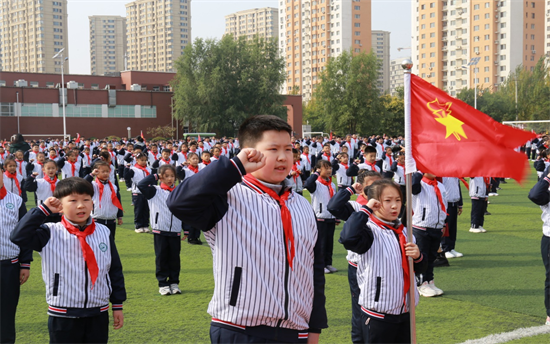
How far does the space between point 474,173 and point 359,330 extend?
66.9 inches

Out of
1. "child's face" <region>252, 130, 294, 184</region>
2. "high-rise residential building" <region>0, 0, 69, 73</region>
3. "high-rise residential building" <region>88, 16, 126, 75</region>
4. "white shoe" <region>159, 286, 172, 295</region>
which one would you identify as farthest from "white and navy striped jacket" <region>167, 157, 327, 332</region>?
"high-rise residential building" <region>88, 16, 126, 75</region>

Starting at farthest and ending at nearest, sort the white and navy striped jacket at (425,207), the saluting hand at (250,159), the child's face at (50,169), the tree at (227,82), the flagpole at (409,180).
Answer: the tree at (227,82)
the child's face at (50,169)
the white and navy striped jacket at (425,207)
the flagpole at (409,180)
the saluting hand at (250,159)

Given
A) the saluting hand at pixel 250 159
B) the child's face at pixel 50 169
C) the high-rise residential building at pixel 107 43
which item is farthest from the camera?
the high-rise residential building at pixel 107 43

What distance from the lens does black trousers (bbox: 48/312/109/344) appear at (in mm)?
3832

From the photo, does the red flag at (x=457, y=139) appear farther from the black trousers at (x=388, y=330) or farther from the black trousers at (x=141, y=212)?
the black trousers at (x=141, y=212)

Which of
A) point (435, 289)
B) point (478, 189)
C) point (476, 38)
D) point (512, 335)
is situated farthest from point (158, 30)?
point (512, 335)

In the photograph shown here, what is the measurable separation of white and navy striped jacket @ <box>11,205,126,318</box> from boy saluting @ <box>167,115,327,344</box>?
1.70m

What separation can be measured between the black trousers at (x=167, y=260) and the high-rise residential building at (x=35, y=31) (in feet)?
418

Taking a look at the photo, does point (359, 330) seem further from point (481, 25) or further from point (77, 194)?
point (481, 25)

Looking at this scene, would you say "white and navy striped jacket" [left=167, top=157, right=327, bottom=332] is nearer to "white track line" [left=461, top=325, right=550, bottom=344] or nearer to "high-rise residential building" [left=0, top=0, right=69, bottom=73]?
"white track line" [left=461, top=325, right=550, bottom=344]

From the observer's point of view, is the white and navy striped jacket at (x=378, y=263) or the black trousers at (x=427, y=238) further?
the black trousers at (x=427, y=238)

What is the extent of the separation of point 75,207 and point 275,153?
2.10 metres

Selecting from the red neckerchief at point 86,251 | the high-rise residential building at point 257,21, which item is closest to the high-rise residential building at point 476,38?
the high-rise residential building at point 257,21

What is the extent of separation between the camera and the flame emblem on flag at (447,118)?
13.0 ft
